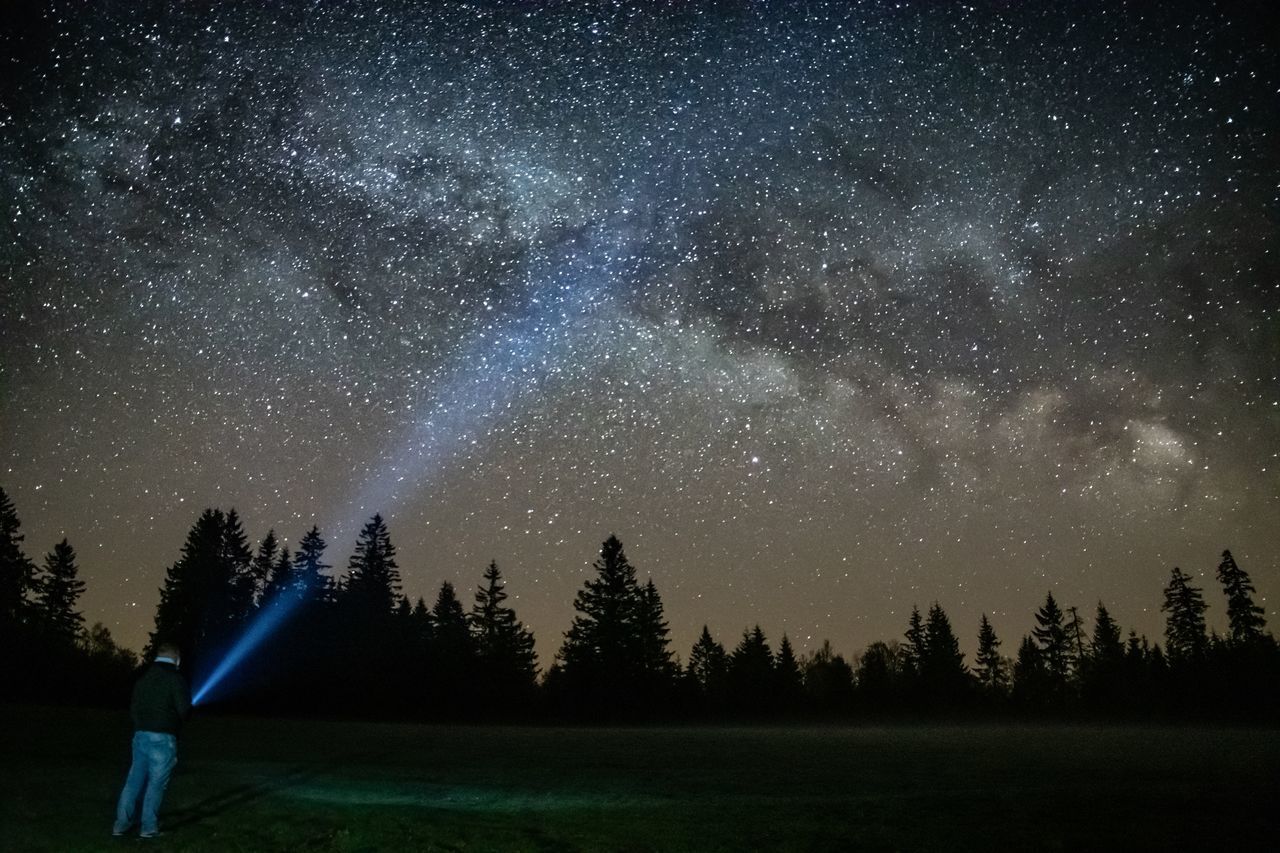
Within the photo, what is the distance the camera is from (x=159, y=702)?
891 centimetres

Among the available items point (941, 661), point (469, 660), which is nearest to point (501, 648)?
point (469, 660)

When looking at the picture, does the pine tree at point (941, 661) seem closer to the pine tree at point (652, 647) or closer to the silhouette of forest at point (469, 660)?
the silhouette of forest at point (469, 660)

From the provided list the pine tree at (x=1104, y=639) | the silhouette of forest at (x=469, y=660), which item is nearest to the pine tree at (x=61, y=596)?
the silhouette of forest at (x=469, y=660)

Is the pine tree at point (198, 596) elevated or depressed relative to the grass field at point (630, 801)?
elevated

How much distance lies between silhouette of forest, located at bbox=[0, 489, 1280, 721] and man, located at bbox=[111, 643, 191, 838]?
50.2 metres

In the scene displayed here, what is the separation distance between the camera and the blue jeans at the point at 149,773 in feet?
28.9

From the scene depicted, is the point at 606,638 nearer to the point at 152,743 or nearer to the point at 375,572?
the point at 375,572

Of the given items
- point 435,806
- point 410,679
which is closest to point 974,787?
point 435,806

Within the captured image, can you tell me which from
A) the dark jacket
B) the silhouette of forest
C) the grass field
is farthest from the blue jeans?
the silhouette of forest

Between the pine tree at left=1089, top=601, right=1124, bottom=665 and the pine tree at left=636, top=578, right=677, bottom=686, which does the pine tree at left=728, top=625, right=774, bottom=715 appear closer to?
the pine tree at left=636, top=578, right=677, bottom=686

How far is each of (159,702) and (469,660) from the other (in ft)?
200

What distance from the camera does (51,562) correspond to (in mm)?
74312

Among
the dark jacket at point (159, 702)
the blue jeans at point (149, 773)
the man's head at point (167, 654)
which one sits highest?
the man's head at point (167, 654)

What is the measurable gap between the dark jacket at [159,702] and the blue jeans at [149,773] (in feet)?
0.35
